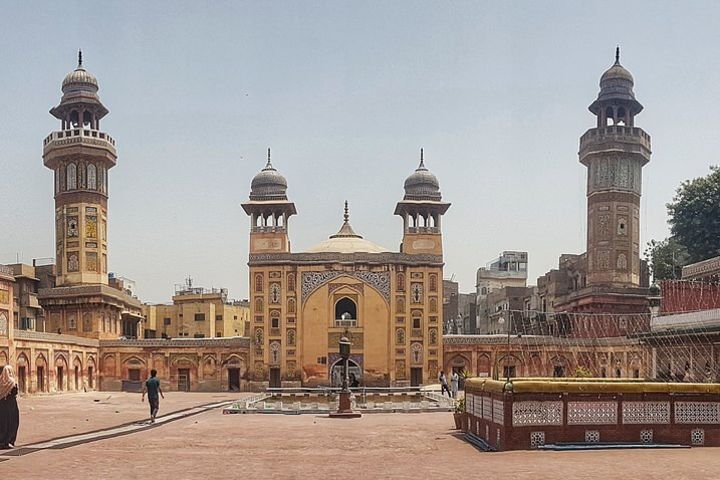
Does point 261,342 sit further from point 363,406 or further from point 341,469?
point 341,469

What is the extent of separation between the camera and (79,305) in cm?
4278

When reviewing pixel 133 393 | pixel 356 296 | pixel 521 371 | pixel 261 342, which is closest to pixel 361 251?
pixel 356 296

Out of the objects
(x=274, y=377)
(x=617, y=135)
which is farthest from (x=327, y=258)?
(x=617, y=135)

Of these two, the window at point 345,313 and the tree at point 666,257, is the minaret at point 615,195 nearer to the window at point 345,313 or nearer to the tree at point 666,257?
the tree at point 666,257

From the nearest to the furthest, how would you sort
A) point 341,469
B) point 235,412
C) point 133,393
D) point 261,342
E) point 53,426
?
point 341,469
point 53,426
point 235,412
point 133,393
point 261,342

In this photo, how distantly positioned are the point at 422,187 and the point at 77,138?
1825 centimetres

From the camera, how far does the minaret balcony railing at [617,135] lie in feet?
143

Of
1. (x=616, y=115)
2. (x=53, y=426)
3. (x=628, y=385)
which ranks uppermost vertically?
(x=616, y=115)

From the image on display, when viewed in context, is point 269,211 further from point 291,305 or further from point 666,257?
point 666,257

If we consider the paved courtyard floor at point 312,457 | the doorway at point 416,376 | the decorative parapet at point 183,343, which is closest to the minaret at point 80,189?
the decorative parapet at point 183,343

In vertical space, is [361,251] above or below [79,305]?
above

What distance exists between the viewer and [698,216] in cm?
4150

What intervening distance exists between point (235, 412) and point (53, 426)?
21.0ft

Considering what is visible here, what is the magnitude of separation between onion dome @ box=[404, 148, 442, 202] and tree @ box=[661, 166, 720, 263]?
12107mm
